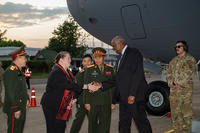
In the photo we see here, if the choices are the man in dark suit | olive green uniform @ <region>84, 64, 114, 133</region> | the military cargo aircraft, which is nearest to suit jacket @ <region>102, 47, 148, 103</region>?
the man in dark suit

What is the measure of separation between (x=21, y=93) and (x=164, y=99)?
16.8ft

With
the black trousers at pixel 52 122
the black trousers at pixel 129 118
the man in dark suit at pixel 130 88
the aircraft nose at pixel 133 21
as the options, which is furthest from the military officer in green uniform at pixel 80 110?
the aircraft nose at pixel 133 21

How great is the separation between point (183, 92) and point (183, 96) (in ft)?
0.24

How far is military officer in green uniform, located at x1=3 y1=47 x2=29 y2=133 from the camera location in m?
5.50

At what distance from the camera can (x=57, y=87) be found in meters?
5.16

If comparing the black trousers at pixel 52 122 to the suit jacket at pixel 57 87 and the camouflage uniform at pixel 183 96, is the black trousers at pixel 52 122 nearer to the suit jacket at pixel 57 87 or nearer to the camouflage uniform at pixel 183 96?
the suit jacket at pixel 57 87

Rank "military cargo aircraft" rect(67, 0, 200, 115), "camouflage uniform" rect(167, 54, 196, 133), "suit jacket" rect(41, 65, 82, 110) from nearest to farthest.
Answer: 1. "suit jacket" rect(41, 65, 82, 110)
2. "camouflage uniform" rect(167, 54, 196, 133)
3. "military cargo aircraft" rect(67, 0, 200, 115)

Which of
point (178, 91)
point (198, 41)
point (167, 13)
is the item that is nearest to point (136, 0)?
point (167, 13)

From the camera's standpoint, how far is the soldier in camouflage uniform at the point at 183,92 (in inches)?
271

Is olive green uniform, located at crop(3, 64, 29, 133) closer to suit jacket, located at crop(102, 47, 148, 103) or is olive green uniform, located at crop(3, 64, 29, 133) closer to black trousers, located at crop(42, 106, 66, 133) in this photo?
black trousers, located at crop(42, 106, 66, 133)

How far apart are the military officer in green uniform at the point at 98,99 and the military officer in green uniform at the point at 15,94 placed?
1158 mm

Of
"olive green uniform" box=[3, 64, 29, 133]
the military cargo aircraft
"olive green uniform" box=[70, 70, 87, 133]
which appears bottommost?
"olive green uniform" box=[70, 70, 87, 133]

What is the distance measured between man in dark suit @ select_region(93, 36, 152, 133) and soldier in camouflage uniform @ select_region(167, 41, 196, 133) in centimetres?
100

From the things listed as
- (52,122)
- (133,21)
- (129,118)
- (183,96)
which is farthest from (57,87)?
(133,21)
